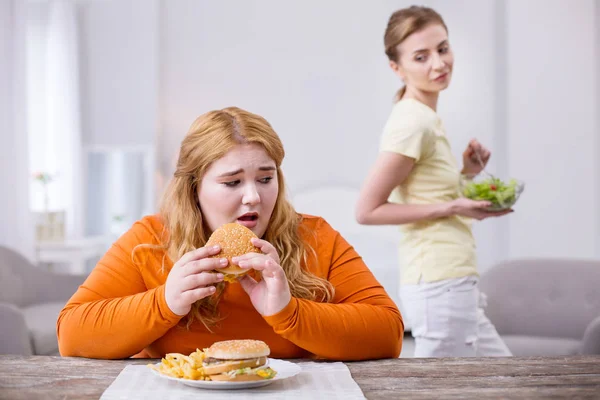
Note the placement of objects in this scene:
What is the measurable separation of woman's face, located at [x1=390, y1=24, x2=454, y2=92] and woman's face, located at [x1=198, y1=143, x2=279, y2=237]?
2.51 feet

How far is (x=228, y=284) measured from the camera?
1.62 meters

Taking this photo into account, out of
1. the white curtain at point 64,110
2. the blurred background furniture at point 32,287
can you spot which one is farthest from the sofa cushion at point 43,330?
the white curtain at point 64,110

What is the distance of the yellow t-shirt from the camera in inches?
81.9

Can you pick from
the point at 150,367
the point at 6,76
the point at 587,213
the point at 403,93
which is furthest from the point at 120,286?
the point at 587,213

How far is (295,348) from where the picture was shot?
63.6 inches

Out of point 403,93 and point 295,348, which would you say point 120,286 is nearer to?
point 295,348

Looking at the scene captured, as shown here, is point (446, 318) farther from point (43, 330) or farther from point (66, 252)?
point (66, 252)

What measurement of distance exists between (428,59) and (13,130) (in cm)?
320

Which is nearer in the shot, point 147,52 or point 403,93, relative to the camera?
point 403,93

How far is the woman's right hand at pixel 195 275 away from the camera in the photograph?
1.40m

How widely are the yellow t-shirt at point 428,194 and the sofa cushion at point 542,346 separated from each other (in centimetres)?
113

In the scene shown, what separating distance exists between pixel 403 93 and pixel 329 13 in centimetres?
362

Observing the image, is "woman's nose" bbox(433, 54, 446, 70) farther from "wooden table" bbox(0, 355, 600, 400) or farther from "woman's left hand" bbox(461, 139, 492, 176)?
"wooden table" bbox(0, 355, 600, 400)

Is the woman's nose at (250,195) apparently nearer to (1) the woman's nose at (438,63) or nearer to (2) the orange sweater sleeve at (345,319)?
(2) the orange sweater sleeve at (345,319)
